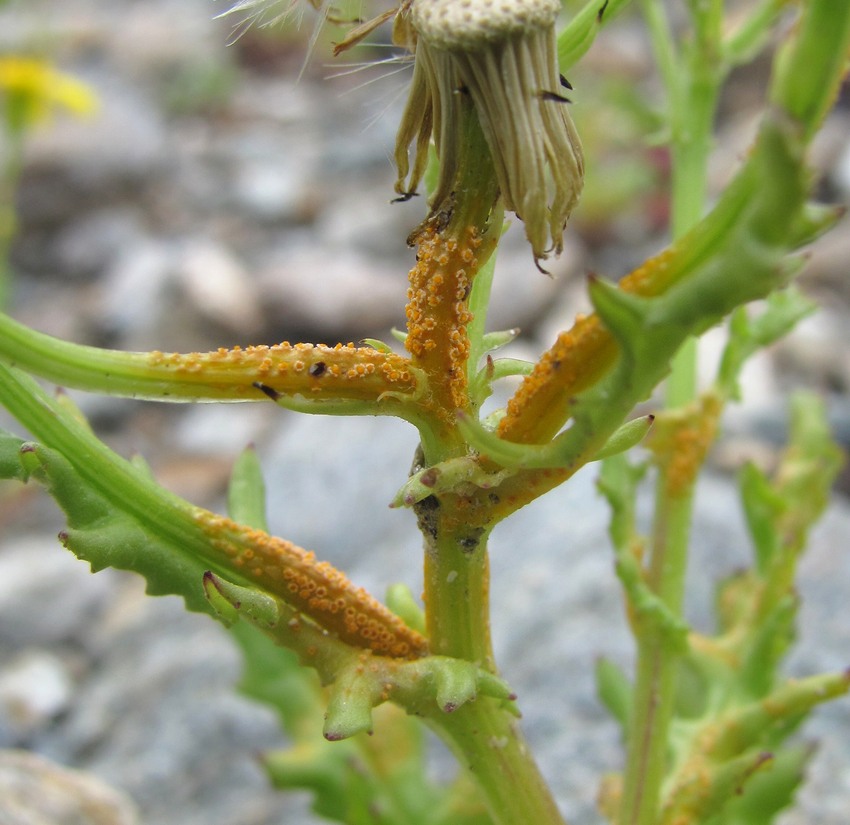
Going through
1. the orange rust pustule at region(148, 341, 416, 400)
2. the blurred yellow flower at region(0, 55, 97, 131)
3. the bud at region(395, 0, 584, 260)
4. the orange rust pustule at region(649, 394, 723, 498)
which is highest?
the blurred yellow flower at region(0, 55, 97, 131)

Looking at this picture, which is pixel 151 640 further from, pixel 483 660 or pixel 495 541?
pixel 483 660

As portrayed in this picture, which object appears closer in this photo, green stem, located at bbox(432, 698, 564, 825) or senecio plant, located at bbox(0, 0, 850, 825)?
Answer: senecio plant, located at bbox(0, 0, 850, 825)

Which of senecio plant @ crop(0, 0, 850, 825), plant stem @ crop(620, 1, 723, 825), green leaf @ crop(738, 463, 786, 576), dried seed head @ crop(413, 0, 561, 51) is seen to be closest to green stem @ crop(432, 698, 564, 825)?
senecio plant @ crop(0, 0, 850, 825)

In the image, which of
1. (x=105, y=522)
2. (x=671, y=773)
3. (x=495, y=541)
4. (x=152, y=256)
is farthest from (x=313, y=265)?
(x=105, y=522)

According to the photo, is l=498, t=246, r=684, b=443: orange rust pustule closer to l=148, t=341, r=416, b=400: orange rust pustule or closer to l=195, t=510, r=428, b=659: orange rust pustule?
l=148, t=341, r=416, b=400: orange rust pustule

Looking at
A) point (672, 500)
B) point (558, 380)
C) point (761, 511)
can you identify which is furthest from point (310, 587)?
point (761, 511)

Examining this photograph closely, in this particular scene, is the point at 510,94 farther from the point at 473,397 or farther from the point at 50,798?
the point at 50,798
